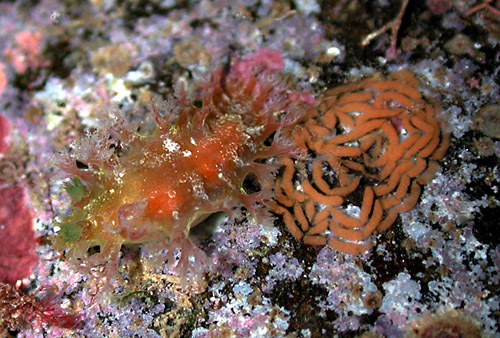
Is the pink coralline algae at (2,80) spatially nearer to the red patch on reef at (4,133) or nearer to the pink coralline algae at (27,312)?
the red patch on reef at (4,133)

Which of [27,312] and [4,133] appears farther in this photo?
[4,133]

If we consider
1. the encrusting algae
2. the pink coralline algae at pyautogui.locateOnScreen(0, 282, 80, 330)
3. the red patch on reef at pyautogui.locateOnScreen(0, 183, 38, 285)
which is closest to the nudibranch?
the encrusting algae

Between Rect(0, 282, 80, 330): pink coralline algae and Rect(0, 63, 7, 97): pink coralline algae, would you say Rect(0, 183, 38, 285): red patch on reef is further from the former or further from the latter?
Rect(0, 63, 7, 97): pink coralline algae

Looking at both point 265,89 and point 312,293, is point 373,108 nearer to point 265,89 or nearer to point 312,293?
point 265,89

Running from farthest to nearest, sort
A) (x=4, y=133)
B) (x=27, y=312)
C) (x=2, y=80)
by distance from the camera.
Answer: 1. (x=4, y=133)
2. (x=2, y=80)
3. (x=27, y=312)

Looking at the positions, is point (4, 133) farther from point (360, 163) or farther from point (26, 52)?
point (360, 163)

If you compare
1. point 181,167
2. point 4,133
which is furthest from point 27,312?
point 181,167
